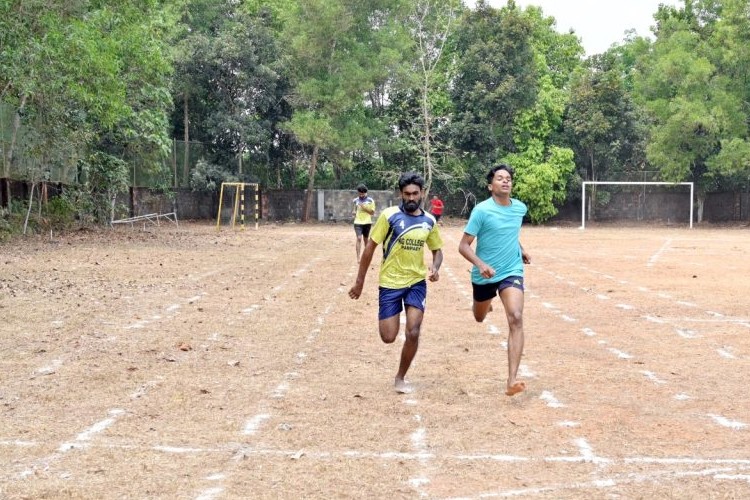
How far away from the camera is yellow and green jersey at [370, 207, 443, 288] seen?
6762 mm

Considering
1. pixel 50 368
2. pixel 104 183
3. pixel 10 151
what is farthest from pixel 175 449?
pixel 104 183

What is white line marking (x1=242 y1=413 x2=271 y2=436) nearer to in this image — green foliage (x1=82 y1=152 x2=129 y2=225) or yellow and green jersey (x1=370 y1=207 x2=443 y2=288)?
yellow and green jersey (x1=370 y1=207 x2=443 y2=288)

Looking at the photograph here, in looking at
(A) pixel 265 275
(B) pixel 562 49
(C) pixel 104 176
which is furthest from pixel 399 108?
(A) pixel 265 275

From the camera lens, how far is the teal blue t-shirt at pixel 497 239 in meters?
6.87

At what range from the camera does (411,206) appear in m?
6.75

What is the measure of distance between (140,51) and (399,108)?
24.6m

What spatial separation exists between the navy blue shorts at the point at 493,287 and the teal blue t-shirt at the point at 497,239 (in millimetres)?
32

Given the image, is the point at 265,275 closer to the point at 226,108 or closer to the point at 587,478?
the point at 587,478

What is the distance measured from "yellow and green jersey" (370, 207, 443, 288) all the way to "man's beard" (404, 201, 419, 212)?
0.05 meters

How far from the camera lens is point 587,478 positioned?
180 inches

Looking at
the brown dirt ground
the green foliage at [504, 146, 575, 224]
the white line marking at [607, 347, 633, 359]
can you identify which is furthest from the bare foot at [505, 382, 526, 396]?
the green foliage at [504, 146, 575, 224]

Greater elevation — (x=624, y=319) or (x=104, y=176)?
(x=104, y=176)

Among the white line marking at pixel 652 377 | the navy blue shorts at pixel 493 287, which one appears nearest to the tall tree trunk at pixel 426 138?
the white line marking at pixel 652 377

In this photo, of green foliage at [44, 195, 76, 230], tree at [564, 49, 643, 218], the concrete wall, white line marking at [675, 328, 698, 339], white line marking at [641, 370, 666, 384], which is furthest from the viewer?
tree at [564, 49, 643, 218]
